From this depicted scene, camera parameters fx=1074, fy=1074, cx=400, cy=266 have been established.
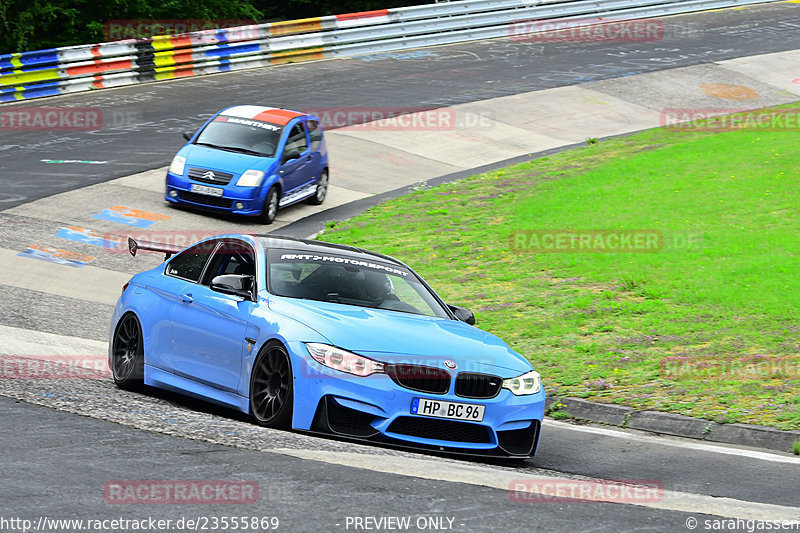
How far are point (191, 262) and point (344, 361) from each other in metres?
2.46

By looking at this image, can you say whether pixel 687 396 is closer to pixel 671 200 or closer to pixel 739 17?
pixel 671 200

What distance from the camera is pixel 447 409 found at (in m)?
7.49

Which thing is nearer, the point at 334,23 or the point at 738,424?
the point at 738,424

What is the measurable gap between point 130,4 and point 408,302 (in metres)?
29.2

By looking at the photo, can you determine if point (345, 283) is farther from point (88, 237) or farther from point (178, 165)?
point (178, 165)

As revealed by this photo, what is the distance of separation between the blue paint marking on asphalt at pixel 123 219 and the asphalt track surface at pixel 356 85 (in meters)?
1.42

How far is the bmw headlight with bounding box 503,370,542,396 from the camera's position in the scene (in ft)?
25.5

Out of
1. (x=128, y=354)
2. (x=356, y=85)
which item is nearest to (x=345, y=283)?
(x=128, y=354)

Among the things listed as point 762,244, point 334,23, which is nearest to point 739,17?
point 334,23

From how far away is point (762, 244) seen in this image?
46.9 feet
